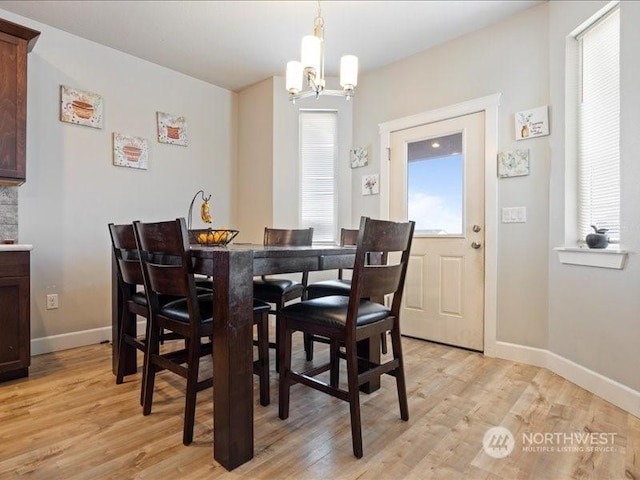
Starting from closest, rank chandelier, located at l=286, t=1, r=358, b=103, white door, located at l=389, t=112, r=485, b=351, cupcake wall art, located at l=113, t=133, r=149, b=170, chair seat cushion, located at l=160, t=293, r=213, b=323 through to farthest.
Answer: chair seat cushion, located at l=160, t=293, r=213, b=323 < chandelier, located at l=286, t=1, r=358, b=103 < white door, located at l=389, t=112, r=485, b=351 < cupcake wall art, located at l=113, t=133, r=149, b=170

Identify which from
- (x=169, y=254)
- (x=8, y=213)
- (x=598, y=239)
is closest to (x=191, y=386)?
(x=169, y=254)

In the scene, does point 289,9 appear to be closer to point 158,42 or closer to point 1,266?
point 158,42

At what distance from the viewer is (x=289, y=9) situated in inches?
101

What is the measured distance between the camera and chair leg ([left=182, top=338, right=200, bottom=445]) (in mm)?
1466

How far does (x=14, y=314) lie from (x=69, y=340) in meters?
0.81

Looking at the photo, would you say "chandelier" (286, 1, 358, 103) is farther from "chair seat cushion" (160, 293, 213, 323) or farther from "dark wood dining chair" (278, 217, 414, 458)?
"chair seat cushion" (160, 293, 213, 323)

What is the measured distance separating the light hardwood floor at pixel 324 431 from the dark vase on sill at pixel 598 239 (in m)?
0.86

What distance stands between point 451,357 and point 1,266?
299 cm

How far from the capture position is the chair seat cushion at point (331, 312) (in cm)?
153

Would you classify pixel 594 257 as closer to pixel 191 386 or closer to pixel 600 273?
pixel 600 273

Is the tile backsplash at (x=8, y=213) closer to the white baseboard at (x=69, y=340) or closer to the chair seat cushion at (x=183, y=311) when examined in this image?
the white baseboard at (x=69, y=340)

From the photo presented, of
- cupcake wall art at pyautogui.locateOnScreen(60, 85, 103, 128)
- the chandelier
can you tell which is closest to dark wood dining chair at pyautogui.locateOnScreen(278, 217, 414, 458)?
the chandelier

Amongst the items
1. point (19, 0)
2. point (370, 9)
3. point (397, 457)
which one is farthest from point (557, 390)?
point (19, 0)

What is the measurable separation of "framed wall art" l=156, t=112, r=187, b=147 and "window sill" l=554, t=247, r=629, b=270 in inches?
133
